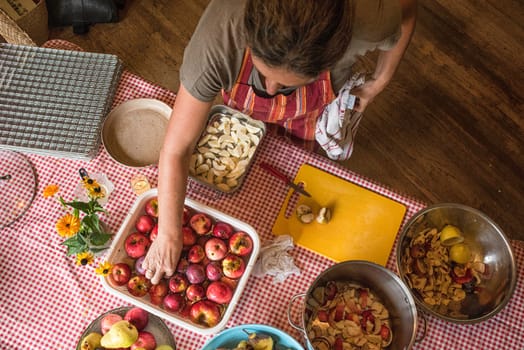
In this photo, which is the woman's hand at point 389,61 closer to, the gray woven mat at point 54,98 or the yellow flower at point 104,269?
the gray woven mat at point 54,98

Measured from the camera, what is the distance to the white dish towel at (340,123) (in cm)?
152

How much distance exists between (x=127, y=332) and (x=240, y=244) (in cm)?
38

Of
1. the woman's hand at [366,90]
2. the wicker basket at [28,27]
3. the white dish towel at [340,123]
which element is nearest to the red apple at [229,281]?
the white dish towel at [340,123]

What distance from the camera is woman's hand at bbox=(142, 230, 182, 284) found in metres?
1.20

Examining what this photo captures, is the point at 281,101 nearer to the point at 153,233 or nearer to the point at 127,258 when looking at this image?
the point at 153,233

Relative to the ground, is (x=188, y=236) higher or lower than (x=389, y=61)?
lower

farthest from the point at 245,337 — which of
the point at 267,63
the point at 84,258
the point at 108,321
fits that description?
the point at 267,63

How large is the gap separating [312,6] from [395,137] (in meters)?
1.80

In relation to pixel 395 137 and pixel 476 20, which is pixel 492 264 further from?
pixel 476 20

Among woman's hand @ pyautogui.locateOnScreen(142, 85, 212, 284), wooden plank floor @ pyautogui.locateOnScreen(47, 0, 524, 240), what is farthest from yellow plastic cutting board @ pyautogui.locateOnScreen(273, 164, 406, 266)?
wooden plank floor @ pyautogui.locateOnScreen(47, 0, 524, 240)

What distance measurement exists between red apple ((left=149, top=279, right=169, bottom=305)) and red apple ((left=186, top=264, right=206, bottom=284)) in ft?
0.25

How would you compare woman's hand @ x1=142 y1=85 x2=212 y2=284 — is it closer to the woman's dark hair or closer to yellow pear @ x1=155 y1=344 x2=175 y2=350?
yellow pear @ x1=155 y1=344 x2=175 y2=350

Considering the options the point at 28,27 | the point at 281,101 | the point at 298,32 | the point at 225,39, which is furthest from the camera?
the point at 28,27

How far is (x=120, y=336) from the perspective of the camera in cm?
118
